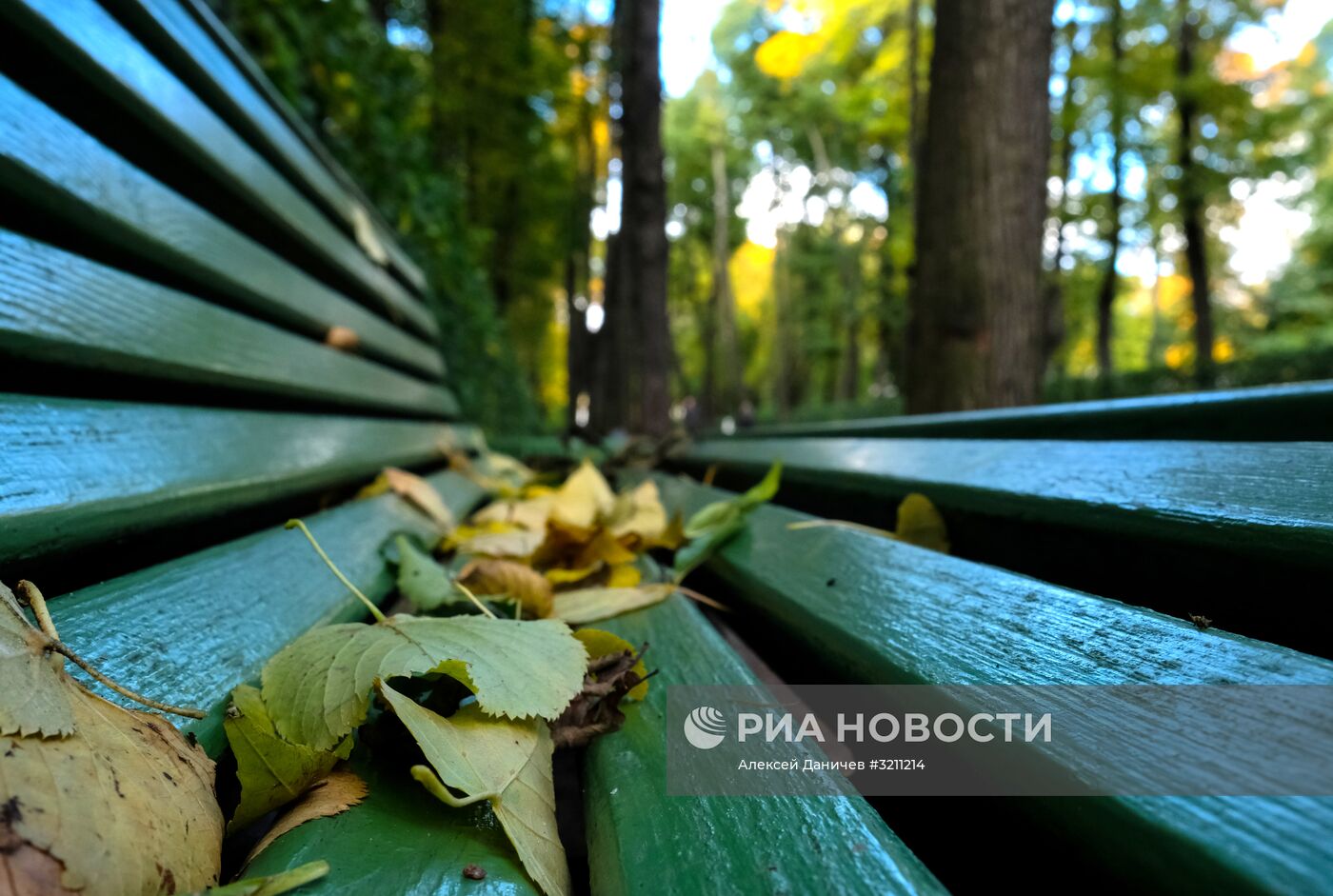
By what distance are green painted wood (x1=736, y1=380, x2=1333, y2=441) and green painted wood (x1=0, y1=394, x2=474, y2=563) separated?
4.02ft

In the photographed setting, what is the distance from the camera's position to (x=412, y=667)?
0.59 m

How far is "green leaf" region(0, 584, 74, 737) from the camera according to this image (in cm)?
40

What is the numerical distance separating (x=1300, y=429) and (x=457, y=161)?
11.1 metres

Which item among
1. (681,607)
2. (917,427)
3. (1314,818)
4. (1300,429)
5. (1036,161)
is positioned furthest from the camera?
(1036,161)

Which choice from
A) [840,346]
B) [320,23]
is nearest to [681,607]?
[320,23]

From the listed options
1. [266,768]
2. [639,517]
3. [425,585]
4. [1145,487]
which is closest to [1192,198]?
[639,517]

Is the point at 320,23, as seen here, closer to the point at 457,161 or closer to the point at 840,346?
the point at 457,161

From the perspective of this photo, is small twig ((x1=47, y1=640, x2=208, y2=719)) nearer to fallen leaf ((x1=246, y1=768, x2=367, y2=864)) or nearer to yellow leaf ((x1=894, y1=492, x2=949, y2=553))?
fallen leaf ((x1=246, y1=768, x2=367, y2=864))

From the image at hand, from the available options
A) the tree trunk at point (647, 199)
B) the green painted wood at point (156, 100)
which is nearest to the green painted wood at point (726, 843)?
the green painted wood at point (156, 100)

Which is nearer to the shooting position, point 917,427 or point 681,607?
point 681,607

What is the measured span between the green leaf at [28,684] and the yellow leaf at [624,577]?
0.70 m

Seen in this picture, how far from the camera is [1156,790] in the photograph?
1.24ft

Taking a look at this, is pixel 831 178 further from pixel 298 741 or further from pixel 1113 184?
pixel 298 741

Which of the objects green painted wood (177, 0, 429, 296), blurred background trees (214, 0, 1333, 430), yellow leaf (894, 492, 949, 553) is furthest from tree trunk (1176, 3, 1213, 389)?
yellow leaf (894, 492, 949, 553)
